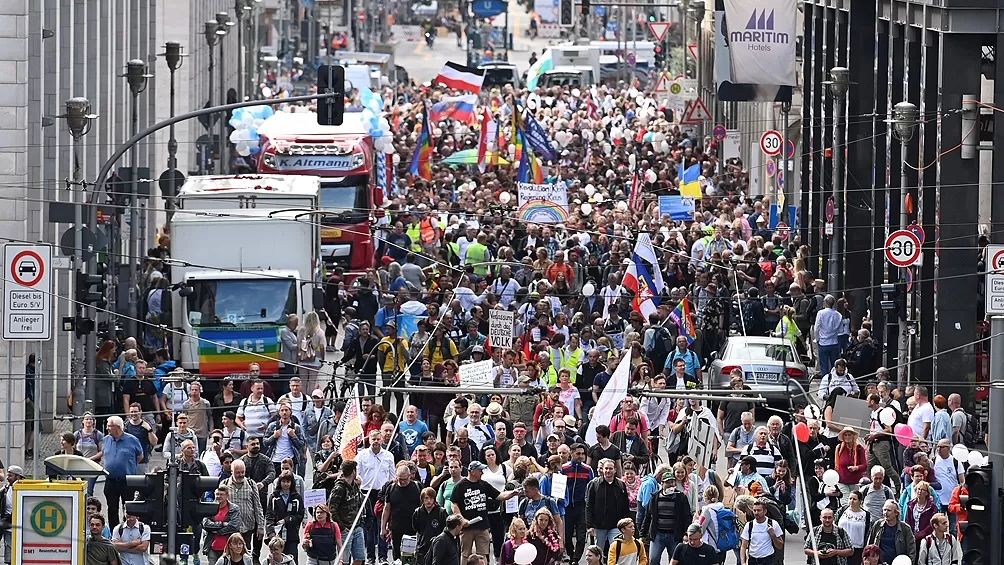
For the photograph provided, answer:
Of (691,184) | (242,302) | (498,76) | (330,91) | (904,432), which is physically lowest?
(904,432)

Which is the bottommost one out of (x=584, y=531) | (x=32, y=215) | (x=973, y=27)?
(x=584, y=531)

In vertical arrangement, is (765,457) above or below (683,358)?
below

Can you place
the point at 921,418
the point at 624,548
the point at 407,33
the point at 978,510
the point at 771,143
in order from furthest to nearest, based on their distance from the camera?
the point at 407,33, the point at 771,143, the point at 921,418, the point at 624,548, the point at 978,510

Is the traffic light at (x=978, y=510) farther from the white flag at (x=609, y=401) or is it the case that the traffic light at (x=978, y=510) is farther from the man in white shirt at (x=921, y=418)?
the white flag at (x=609, y=401)

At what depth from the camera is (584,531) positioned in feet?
72.4

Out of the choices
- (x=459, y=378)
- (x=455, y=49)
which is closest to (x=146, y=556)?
(x=459, y=378)

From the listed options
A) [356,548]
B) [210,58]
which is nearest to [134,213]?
[210,58]

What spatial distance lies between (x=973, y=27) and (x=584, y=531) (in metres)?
13.6

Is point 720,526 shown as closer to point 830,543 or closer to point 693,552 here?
point 693,552

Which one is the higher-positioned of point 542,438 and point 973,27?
point 973,27

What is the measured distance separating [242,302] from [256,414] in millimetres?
7585

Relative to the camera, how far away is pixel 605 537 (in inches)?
845

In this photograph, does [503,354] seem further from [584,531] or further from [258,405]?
[584,531]

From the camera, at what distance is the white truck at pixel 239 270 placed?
3194 centimetres
